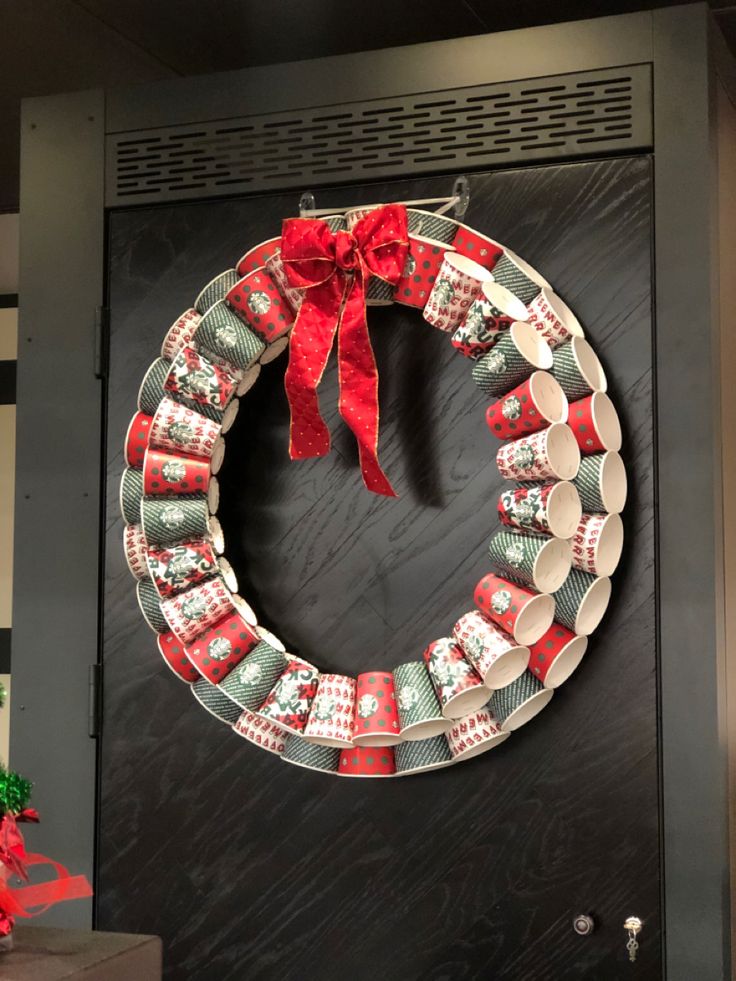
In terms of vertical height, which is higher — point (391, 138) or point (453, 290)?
point (391, 138)

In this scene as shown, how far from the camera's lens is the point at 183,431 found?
2240mm

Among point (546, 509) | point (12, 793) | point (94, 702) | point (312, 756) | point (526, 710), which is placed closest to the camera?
point (12, 793)

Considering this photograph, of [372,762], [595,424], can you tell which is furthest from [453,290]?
[372,762]

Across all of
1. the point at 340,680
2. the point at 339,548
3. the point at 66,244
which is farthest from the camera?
the point at 66,244

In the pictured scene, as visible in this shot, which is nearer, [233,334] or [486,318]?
[486,318]

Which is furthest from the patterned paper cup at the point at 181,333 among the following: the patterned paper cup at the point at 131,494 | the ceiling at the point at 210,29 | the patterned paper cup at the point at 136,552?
the ceiling at the point at 210,29

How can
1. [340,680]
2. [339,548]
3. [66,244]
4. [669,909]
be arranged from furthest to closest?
1. [66,244]
2. [339,548]
3. [340,680]
4. [669,909]

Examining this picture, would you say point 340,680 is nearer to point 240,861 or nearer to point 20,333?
point 240,861

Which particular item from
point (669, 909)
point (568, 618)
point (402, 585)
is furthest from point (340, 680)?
point (669, 909)

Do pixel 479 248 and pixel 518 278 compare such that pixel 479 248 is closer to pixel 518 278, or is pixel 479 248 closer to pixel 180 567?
pixel 518 278

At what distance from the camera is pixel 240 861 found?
231cm

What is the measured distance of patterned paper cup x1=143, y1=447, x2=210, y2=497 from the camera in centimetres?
223

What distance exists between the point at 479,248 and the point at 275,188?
458 mm

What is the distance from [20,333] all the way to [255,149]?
1.97ft
